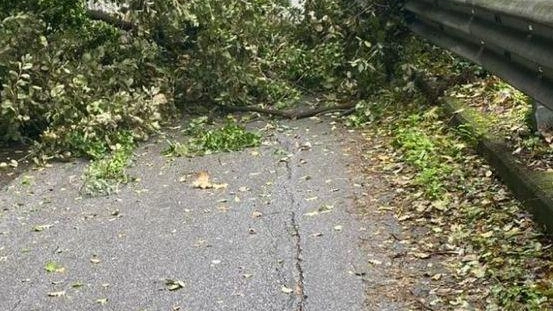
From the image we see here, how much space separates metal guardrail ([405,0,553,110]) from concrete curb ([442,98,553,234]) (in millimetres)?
459

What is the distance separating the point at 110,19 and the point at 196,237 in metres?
4.88

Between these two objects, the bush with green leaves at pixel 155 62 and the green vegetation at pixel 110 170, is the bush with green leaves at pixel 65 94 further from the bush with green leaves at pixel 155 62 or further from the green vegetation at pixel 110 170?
the green vegetation at pixel 110 170

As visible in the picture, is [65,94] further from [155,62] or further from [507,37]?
[507,37]

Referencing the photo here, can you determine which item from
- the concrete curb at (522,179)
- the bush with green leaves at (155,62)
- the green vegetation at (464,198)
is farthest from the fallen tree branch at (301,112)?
the concrete curb at (522,179)

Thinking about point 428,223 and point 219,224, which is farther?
point 219,224

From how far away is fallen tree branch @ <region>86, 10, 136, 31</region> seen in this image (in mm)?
8445

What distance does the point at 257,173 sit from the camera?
5.75 m

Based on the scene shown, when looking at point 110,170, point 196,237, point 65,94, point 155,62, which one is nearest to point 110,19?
point 155,62

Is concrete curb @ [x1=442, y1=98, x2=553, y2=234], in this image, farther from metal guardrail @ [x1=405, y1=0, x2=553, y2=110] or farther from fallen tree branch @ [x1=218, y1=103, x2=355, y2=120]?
fallen tree branch @ [x1=218, y1=103, x2=355, y2=120]

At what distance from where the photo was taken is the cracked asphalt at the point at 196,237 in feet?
12.0

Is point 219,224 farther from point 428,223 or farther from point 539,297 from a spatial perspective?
point 539,297

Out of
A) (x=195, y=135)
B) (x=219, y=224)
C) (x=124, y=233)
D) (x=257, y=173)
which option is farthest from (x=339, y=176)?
(x=195, y=135)

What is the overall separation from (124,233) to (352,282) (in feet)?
5.58

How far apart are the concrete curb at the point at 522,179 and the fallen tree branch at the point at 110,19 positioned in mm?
4552
